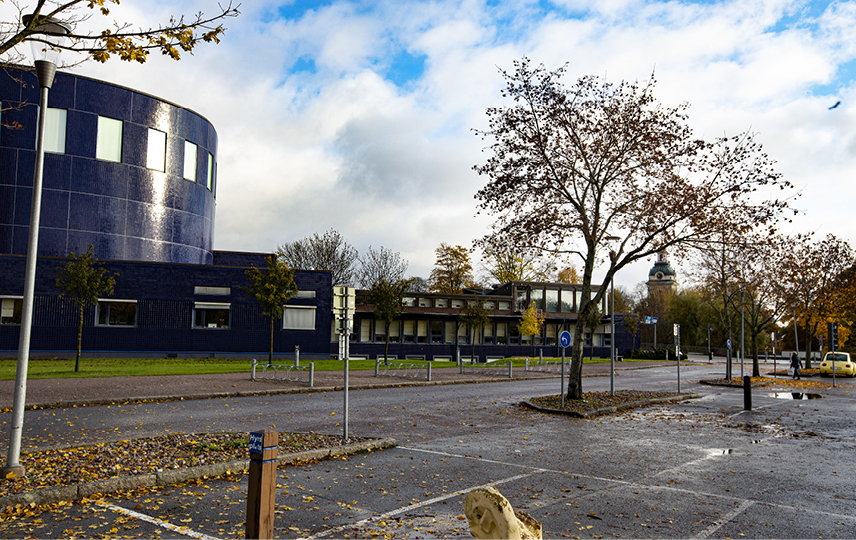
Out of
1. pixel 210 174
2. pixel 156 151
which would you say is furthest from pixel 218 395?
pixel 210 174

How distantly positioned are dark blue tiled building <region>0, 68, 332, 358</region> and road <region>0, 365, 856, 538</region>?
23.8 m

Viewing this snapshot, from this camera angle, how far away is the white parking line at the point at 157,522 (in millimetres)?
5879

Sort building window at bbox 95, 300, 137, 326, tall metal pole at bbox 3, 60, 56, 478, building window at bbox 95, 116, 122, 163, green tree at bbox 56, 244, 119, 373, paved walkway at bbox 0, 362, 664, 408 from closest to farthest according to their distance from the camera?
1. tall metal pole at bbox 3, 60, 56, 478
2. paved walkway at bbox 0, 362, 664, 408
3. green tree at bbox 56, 244, 119, 373
4. building window at bbox 95, 300, 137, 326
5. building window at bbox 95, 116, 122, 163

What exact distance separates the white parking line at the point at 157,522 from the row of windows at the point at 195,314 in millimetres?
34668

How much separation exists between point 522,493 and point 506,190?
12618 mm

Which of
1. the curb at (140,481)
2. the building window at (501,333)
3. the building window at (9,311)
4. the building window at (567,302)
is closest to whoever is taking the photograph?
the curb at (140,481)

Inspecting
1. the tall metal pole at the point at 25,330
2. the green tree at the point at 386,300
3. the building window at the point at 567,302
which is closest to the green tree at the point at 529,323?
the building window at the point at 567,302

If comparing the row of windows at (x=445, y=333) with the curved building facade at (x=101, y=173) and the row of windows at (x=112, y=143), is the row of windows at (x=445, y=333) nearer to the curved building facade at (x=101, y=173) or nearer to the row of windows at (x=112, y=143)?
the curved building facade at (x=101, y=173)

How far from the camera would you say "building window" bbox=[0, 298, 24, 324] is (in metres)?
35.9

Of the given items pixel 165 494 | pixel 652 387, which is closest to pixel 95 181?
pixel 652 387

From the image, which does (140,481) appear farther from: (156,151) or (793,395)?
(156,151)

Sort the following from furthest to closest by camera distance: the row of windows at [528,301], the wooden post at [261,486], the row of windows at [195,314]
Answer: the row of windows at [528,301] < the row of windows at [195,314] < the wooden post at [261,486]

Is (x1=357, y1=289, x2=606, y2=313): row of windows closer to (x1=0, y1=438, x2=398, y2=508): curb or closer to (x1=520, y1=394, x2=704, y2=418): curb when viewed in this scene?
(x1=520, y1=394, x2=704, y2=418): curb

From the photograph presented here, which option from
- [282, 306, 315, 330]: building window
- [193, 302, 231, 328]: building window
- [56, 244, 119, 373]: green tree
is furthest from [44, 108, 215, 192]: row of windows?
[56, 244, 119, 373]: green tree
